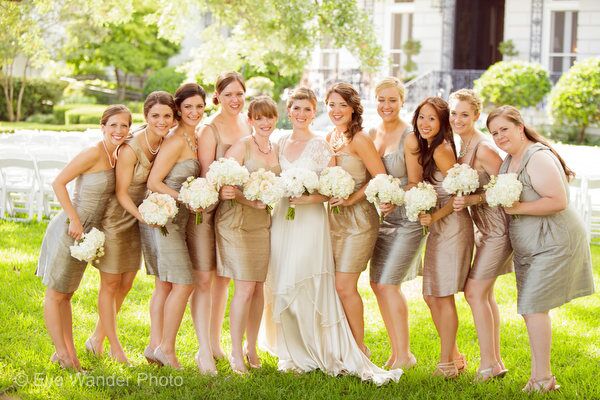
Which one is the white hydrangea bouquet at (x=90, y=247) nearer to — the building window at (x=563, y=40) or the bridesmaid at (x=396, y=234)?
the bridesmaid at (x=396, y=234)

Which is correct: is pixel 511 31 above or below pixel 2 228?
above

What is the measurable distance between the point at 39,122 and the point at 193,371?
86.1 ft

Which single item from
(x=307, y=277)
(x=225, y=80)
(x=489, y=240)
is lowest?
(x=307, y=277)

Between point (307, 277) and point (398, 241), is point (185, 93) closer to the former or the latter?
point (307, 277)

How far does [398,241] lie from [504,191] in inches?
40.4

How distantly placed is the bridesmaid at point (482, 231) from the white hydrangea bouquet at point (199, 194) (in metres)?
1.74

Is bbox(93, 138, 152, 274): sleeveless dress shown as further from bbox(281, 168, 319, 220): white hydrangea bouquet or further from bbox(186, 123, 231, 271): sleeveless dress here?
bbox(281, 168, 319, 220): white hydrangea bouquet

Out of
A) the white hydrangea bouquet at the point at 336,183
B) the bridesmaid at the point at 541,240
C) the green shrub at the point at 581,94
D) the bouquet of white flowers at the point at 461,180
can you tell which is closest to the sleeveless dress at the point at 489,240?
the bridesmaid at the point at 541,240

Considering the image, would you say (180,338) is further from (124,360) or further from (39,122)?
(39,122)

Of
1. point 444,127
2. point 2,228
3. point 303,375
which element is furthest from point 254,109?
point 2,228

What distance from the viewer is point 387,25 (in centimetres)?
2639

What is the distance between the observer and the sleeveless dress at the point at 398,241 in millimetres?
6230

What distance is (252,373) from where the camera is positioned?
617 centimetres

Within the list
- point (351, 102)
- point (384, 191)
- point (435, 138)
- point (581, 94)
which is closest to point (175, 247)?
point (384, 191)
